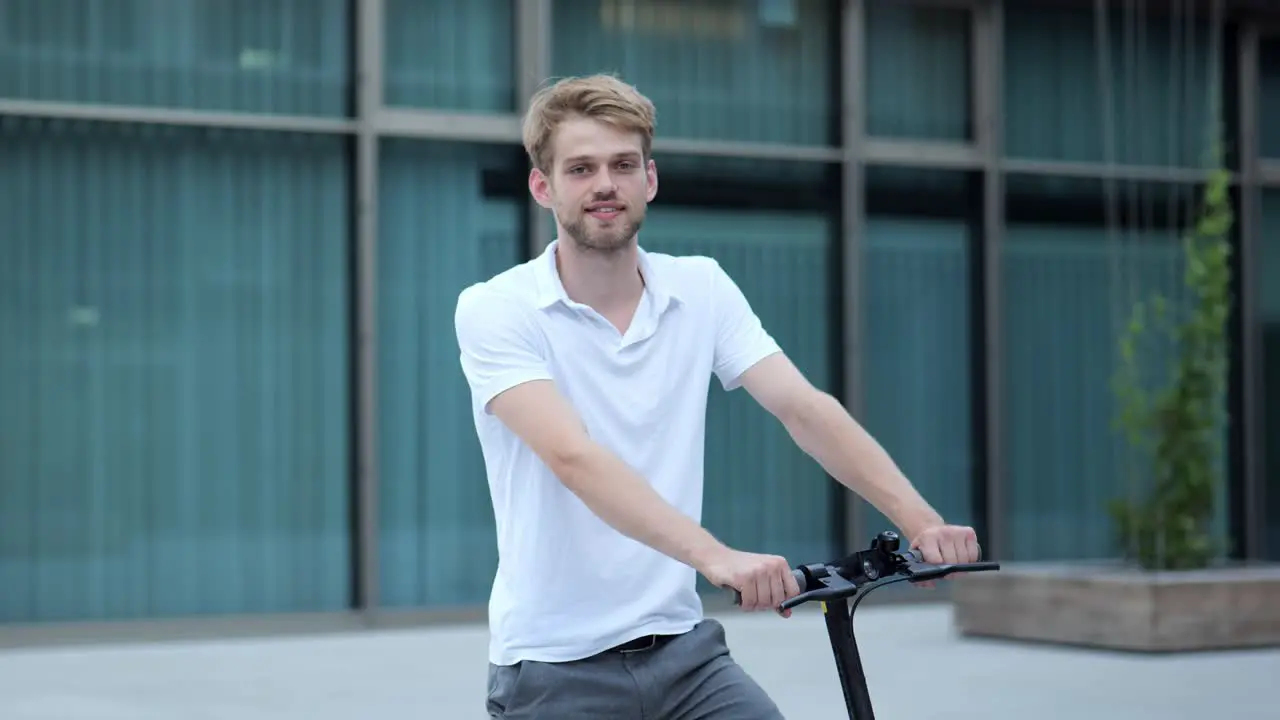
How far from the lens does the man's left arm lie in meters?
2.77

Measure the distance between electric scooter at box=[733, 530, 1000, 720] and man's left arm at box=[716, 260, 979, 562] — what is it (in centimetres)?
6

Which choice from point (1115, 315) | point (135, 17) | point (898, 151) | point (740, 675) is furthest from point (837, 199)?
point (740, 675)

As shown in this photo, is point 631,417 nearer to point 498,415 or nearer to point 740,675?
point 498,415

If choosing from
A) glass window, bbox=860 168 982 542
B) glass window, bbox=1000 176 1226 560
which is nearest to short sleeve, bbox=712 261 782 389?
glass window, bbox=860 168 982 542

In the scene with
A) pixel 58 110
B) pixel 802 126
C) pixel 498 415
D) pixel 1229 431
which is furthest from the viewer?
pixel 1229 431

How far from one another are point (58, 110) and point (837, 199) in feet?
15.9

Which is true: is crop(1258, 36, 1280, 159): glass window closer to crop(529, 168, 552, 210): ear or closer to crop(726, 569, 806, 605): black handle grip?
crop(529, 168, 552, 210): ear

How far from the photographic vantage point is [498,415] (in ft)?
9.58

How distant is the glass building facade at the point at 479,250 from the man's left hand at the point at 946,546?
876cm

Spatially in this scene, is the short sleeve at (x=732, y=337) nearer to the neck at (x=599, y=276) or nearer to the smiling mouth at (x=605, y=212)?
the neck at (x=599, y=276)

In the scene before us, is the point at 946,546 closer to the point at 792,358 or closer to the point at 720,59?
the point at 792,358

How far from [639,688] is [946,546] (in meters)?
0.55

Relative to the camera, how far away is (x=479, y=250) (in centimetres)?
1177

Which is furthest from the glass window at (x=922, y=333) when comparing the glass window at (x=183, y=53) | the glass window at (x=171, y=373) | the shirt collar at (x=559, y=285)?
the shirt collar at (x=559, y=285)
